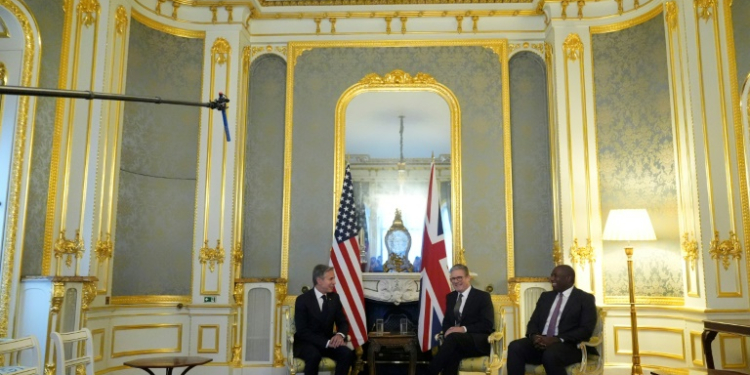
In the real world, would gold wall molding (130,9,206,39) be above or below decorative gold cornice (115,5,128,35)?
above

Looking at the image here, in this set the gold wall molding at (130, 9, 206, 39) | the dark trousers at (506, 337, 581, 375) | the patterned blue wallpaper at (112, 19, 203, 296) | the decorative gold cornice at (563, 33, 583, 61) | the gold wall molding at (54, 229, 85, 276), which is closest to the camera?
the dark trousers at (506, 337, 581, 375)

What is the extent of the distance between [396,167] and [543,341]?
3126mm

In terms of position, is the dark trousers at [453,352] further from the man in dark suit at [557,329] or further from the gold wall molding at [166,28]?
the gold wall molding at [166,28]

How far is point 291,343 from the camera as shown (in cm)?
601

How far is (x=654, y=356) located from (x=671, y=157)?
84.7 inches

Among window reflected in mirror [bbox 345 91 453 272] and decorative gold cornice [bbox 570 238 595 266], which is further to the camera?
window reflected in mirror [bbox 345 91 453 272]

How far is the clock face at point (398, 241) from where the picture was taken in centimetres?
779

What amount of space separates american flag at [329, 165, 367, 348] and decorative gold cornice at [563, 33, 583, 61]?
2.99 metres

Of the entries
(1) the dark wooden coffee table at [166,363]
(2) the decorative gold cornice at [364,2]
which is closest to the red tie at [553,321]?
(1) the dark wooden coffee table at [166,363]

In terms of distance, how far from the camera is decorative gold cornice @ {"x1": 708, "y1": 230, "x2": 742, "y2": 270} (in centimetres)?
622

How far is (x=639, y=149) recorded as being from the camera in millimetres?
7422

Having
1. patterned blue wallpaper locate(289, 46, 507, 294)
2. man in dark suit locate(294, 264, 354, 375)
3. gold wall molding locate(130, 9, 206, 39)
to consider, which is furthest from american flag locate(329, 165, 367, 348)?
gold wall molding locate(130, 9, 206, 39)

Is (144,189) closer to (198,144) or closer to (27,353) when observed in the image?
(198,144)

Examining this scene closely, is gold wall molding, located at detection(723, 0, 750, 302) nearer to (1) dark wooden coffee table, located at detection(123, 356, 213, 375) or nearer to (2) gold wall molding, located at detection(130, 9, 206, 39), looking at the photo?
(1) dark wooden coffee table, located at detection(123, 356, 213, 375)
